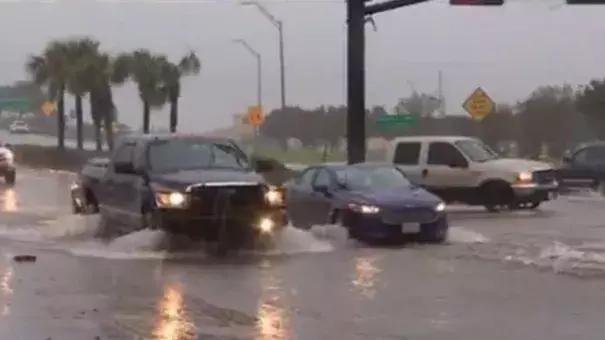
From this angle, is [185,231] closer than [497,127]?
Yes

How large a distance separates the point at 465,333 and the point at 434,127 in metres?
65.7

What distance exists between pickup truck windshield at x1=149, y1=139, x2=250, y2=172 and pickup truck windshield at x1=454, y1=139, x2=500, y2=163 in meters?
9.92

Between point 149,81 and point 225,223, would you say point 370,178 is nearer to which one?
point 225,223

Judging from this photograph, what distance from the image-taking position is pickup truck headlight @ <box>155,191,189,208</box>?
59.5ft

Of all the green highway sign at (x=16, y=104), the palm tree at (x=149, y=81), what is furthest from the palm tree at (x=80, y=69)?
the green highway sign at (x=16, y=104)

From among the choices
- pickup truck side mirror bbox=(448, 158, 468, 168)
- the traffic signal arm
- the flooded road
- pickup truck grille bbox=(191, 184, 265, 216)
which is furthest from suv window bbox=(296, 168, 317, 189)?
the traffic signal arm

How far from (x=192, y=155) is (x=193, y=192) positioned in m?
1.69

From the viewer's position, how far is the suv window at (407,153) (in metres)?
29.3

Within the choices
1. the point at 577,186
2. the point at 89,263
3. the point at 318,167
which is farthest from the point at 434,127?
the point at 89,263

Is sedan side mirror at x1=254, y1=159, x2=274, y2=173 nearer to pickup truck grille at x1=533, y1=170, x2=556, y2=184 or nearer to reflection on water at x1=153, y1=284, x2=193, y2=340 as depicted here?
reflection on water at x1=153, y1=284, x2=193, y2=340

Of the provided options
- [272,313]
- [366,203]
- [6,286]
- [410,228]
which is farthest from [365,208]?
[272,313]

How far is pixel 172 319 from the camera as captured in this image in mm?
11930

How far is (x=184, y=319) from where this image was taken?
11.9 m

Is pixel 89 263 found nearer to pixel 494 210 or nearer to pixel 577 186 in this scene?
pixel 494 210
